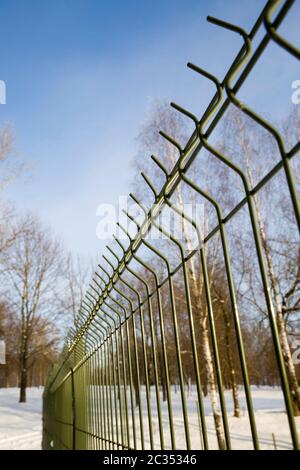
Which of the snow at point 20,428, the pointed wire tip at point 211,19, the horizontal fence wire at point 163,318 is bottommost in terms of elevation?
the snow at point 20,428

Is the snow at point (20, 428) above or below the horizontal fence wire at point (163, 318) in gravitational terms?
below

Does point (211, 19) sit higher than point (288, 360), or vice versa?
point (211, 19)

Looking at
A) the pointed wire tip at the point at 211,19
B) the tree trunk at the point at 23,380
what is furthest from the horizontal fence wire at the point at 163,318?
the tree trunk at the point at 23,380

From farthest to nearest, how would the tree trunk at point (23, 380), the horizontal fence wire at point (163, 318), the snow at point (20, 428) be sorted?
the tree trunk at point (23, 380)
the snow at point (20, 428)
the horizontal fence wire at point (163, 318)

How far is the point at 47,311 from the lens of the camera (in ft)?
→ 82.4

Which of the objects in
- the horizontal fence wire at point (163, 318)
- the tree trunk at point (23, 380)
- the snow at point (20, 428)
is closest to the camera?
the horizontal fence wire at point (163, 318)

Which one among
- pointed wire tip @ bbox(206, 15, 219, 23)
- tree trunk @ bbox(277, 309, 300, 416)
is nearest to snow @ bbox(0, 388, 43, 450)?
tree trunk @ bbox(277, 309, 300, 416)

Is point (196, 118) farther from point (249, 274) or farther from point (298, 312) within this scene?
point (249, 274)

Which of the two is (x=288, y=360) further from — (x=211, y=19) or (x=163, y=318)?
(x=211, y=19)

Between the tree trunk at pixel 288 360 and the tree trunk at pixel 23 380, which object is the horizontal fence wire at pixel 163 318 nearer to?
the tree trunk at pixel 288 360

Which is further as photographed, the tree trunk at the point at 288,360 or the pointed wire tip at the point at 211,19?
the tree trunk at the point at 288,360

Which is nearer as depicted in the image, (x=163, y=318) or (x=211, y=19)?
(x=211, y=19)

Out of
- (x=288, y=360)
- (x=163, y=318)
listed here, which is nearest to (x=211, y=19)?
(x=163, y=318)
